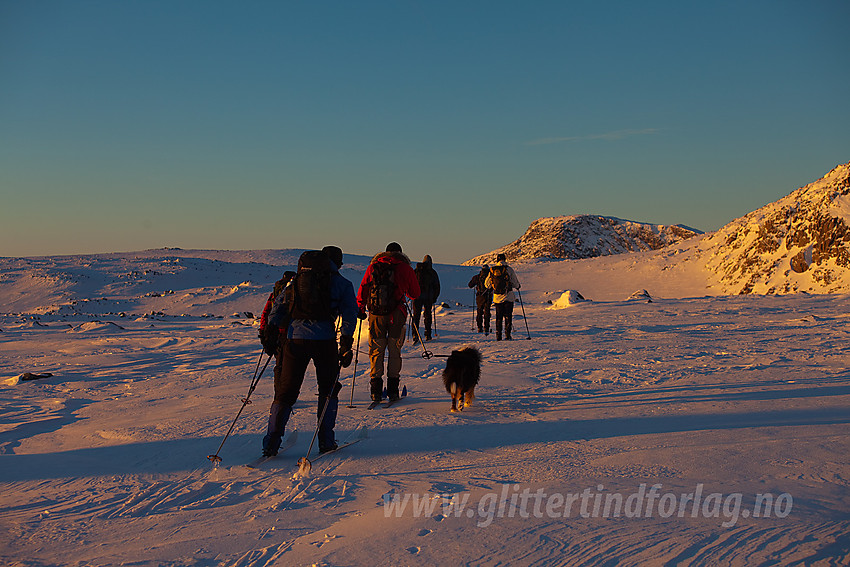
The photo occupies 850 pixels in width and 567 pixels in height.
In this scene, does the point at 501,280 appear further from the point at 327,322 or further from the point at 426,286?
the point at 327,322

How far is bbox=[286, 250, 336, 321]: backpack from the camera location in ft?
18.2

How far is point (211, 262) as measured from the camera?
164 feet

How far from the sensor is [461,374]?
7164mm

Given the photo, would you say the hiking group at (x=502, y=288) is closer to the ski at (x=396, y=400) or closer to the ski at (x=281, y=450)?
the ski at (x=396, y=400)

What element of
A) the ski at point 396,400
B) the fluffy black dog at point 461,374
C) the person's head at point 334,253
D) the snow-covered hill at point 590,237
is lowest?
the ski at point 396,400

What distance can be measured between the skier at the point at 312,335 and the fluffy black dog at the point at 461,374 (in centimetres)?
180

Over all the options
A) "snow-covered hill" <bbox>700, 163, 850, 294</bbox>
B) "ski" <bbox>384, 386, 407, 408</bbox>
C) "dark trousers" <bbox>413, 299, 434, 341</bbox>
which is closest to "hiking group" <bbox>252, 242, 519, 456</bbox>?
"ski" <bbox>384, 386, 407, 408</bbox>

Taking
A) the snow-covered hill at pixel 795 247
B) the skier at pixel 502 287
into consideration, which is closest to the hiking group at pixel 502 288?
the skier at pixel 502 287

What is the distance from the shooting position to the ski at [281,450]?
209 inches

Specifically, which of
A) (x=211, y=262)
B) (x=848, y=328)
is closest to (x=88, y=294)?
(x=211, y=262)

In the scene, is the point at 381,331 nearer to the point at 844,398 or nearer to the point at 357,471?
the point at 357,471

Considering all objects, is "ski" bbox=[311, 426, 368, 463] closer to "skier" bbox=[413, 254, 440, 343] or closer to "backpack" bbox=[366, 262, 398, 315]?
"backpack" bbox=[366, 262, 398, 315]

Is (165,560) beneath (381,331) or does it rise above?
beneath

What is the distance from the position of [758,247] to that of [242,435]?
4951 cm
